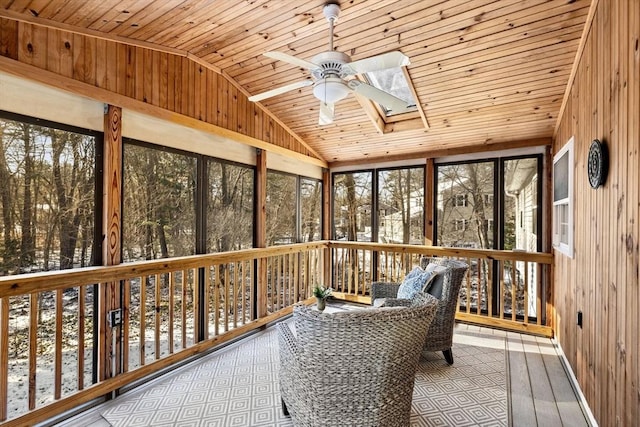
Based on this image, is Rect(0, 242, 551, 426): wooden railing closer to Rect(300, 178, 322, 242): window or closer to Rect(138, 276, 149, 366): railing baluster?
Rect(138, 276, 149, 366): railing baluster

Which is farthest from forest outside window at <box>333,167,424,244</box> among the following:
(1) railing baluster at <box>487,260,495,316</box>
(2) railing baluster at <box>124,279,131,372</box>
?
(2) railing baluster at <box>124,279,131,372</box>

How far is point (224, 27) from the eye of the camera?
9.34ft

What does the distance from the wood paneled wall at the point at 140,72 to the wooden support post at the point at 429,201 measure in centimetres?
241

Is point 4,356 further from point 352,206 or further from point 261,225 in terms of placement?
point 352,206

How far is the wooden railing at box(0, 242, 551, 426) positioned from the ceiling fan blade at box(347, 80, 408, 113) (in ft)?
7.33

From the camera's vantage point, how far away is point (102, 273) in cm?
254

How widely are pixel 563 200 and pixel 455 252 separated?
4.95 feet

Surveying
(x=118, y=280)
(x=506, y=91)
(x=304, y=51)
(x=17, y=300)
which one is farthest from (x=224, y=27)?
(x=506, y=91)

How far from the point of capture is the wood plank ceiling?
2.44m

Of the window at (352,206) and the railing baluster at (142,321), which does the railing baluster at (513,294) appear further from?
the railing baluster at (142,321)

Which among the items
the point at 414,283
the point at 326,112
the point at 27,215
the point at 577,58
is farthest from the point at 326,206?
the point at 27,215

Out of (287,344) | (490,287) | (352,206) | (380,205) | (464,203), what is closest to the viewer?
(287,344)

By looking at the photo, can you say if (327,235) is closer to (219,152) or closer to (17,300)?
(219,152)

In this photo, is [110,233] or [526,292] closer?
[110,233]
